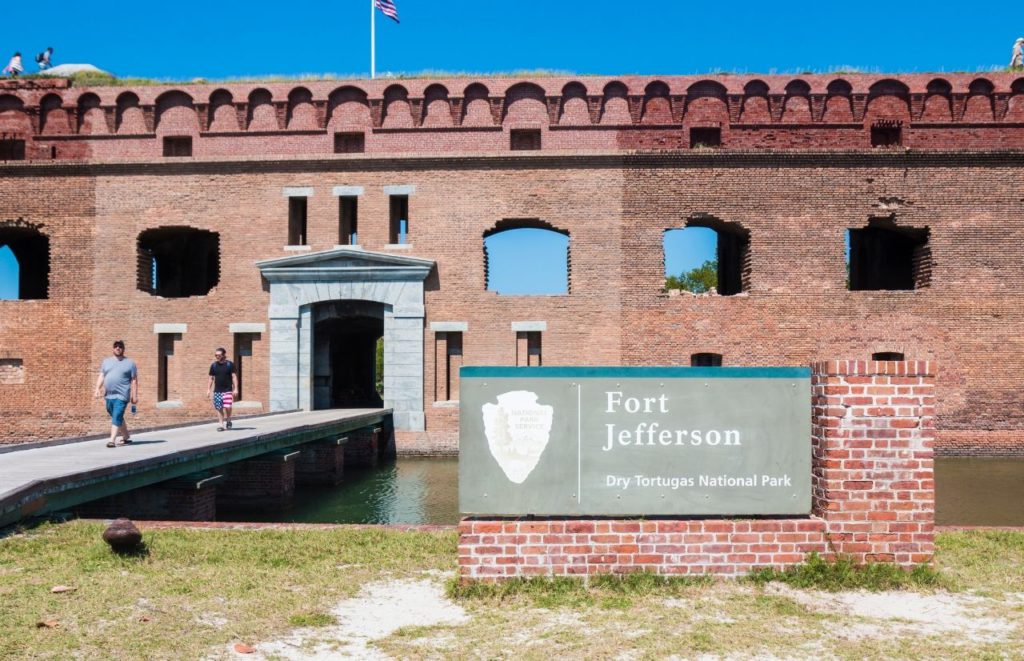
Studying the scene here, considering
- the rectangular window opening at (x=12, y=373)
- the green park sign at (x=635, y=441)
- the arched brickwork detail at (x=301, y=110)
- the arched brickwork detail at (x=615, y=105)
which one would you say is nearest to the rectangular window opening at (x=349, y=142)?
the arched brickwork detail at (x=301, y=110)

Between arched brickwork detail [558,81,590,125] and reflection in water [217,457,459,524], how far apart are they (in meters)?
9.32

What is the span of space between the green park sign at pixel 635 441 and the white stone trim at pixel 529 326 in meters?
12.2

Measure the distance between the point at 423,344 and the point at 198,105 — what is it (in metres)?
8.81

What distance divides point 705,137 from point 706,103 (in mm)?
869

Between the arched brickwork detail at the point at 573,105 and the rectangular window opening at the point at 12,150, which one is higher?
the arched brickwork detail at the point at 573,105

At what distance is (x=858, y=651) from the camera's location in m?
4.11

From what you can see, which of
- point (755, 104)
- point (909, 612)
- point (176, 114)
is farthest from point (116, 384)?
point (755, 104)

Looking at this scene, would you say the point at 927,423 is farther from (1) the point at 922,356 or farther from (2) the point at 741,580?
(1) the point at 922,356

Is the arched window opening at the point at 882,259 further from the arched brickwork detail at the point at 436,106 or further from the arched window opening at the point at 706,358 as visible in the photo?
the arched brickwork detail at the point at 436,106

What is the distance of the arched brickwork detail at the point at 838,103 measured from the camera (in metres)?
18.2

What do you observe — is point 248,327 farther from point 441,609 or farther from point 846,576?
point 846,576

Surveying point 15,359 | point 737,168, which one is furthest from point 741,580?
point 15,359

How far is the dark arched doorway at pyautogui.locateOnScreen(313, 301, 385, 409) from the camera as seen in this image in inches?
719

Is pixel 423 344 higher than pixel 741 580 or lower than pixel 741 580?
higher
